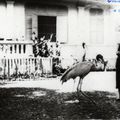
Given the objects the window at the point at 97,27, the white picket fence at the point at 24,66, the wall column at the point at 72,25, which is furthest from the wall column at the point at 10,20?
the window at the point at 97,27

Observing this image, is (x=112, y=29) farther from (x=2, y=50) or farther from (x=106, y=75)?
(x=2, y=50)

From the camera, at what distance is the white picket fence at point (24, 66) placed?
34.8 feet

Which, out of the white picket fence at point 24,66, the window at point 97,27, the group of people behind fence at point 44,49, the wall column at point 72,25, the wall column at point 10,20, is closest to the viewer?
the white picket fence at point 24,66

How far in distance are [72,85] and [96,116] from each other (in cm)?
324

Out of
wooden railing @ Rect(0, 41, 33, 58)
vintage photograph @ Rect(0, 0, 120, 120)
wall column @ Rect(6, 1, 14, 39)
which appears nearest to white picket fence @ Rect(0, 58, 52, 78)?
vintage photograph @ Rect(0, 0, 120, 120)

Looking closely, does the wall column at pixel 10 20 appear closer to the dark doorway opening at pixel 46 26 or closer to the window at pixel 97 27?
the dark doorway opening at pixel 46 26

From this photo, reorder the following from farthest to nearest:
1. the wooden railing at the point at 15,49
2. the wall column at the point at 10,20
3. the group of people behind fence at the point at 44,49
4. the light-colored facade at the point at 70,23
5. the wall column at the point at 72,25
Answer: the wall column at the point at 72,25
the wall column at the point at 10,20
the light-colored facade at the point at 70,23
the group of people behind fence at the point at 44,49
the wooden railing at the point at 15,49

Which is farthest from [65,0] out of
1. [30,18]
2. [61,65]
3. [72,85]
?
[72,85]

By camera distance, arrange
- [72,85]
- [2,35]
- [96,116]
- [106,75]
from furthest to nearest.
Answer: [2,35]
[106,75]
[72,85]
[96,116]

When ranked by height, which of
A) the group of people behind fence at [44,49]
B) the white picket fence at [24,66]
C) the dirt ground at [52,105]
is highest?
the group of people behind fence at [44,49]

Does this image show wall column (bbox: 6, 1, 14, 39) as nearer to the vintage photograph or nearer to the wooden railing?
the vintage photograph

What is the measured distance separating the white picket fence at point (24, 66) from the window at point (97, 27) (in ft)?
9.96

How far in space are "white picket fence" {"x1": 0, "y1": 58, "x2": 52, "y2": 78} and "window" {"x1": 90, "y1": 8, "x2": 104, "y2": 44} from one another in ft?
9.96

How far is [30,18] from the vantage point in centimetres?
1332
